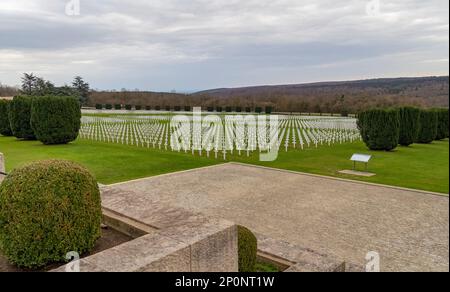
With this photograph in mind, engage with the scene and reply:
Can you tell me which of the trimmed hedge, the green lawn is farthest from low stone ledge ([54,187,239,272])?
the trimmed hedge

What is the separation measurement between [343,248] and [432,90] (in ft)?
12.3

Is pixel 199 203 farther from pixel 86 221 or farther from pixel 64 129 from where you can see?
pixel 64 129

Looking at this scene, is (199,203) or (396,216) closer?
(396,216)

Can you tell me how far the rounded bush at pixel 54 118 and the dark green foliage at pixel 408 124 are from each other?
1848 cm

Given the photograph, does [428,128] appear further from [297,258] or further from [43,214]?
[43,214]

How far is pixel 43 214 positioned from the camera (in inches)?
111

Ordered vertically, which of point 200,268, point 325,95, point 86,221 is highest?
point 325,95

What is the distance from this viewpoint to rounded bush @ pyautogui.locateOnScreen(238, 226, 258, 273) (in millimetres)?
3610

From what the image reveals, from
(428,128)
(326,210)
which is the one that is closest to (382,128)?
(428,128)

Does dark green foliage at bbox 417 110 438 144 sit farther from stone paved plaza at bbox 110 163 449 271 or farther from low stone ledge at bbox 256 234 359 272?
low stone ledge at bbox 256 234 359 272

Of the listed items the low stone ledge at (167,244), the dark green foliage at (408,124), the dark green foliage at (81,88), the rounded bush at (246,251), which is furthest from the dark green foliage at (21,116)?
the dark green foliage at (408,124)

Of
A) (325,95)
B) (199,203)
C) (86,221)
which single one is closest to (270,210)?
(199,203)

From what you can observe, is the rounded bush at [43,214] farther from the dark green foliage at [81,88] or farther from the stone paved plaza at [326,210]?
the dark green foliage at [81,88]

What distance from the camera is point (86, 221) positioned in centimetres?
307
